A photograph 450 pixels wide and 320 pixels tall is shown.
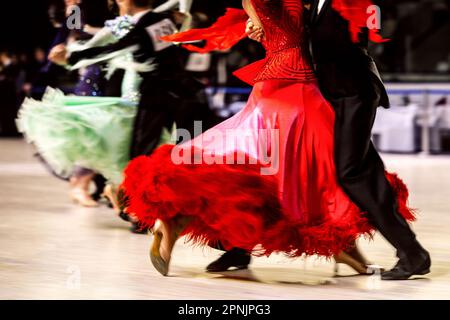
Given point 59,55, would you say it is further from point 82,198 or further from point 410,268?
point 410,268

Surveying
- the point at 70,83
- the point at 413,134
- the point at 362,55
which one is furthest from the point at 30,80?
the point at 362,55

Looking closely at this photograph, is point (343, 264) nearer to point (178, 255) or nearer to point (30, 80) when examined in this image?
point (178, 255)

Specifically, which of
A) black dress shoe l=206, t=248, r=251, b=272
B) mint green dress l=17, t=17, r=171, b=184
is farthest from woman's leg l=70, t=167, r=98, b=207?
black dress shoe l=206, t=248, r=251, b=272

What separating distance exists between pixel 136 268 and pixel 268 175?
935mm

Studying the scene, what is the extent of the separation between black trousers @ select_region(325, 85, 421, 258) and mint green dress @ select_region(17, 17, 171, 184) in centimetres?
236

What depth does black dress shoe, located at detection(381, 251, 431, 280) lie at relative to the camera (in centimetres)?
478

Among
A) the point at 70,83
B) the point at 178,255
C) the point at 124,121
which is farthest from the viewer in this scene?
the point at 70,83

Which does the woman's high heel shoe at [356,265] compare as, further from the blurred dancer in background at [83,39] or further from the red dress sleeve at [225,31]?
the blurred dancer in background at [83,39]

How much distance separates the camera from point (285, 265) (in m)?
5.32

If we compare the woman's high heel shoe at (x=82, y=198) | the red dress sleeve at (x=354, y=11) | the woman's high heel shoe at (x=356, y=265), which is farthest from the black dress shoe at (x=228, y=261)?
the woman's high heel shoe at (x=82, y=198)

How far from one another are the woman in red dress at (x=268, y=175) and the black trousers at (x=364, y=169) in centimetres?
7
